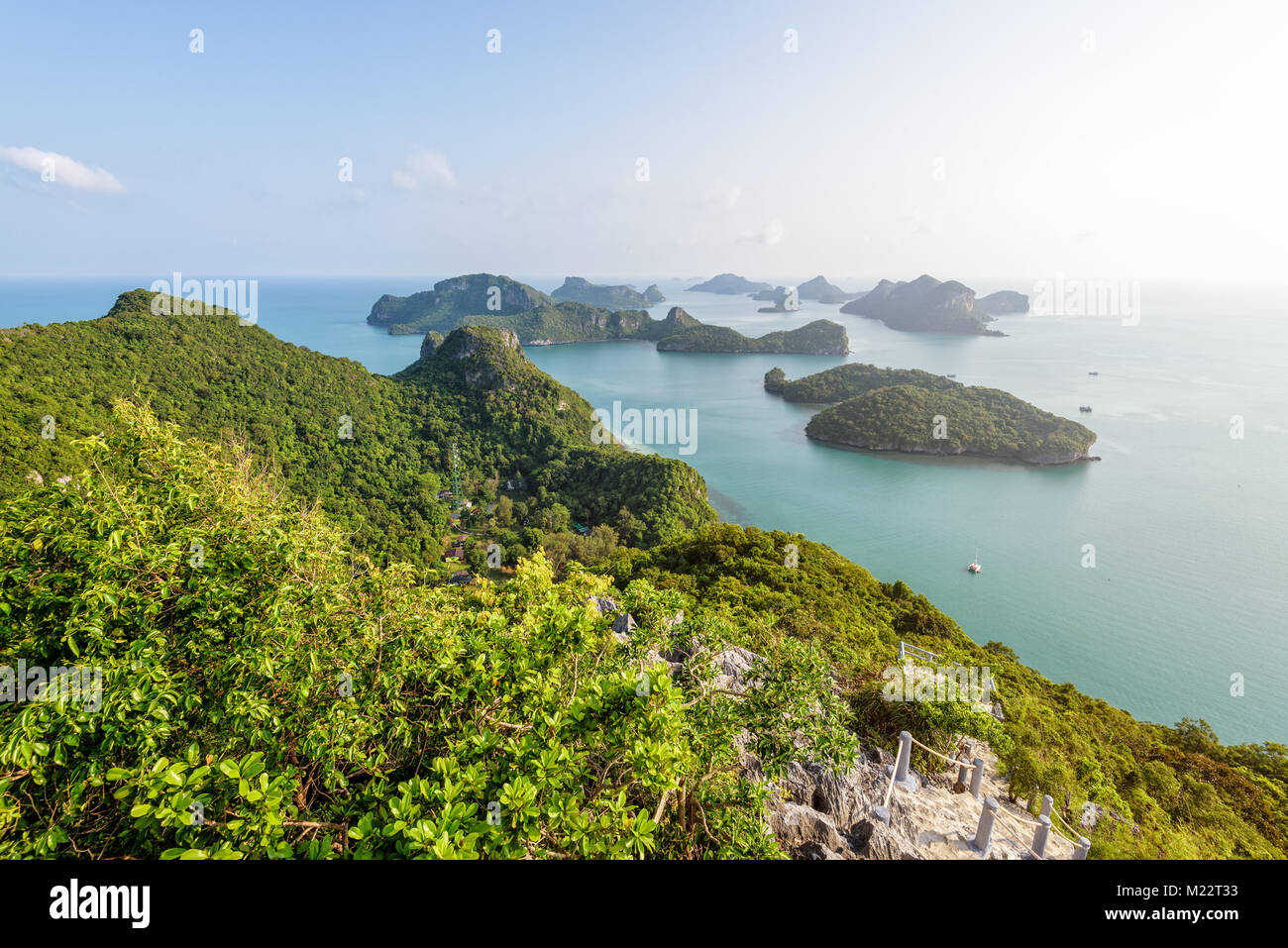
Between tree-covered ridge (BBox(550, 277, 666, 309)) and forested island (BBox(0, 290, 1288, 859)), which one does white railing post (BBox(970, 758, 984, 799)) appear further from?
tree-covered ridge (BBox(550, 277, 666, 309))

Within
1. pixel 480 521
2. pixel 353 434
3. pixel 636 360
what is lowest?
pixel 480 521

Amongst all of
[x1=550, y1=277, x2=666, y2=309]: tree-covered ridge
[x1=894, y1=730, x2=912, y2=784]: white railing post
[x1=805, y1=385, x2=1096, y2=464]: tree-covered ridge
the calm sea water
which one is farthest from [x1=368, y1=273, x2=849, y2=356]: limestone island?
[x1=894, y1=730, x2=912, y2=784]: white railing post

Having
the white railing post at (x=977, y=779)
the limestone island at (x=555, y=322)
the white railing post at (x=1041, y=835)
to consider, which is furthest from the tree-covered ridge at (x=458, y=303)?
the white railing post at (x=1041, y=835)

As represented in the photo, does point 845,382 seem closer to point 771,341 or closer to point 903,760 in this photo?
point 771,341

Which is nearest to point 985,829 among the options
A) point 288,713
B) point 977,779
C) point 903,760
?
point 903,760
